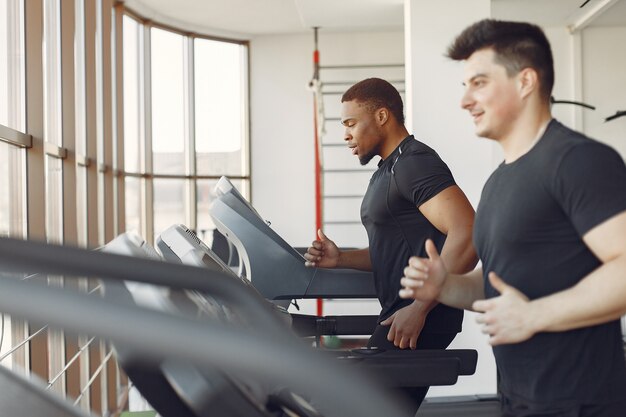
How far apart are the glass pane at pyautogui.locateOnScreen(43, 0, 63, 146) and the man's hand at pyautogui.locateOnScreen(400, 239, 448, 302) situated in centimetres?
313

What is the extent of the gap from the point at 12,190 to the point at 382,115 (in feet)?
5.03

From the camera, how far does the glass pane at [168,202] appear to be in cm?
884

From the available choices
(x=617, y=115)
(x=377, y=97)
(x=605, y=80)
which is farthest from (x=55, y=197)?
(x=605, y=80)

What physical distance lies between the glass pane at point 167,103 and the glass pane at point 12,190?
5422 mm

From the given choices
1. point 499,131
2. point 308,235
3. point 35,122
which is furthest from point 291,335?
point 308,235

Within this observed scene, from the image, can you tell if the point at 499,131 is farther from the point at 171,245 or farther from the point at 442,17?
the point at 442,17

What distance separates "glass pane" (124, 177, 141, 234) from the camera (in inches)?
303

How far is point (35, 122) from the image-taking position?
3.42m

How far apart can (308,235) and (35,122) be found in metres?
6.32

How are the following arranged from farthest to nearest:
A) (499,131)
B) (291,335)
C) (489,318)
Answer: (499,131)
(489,318)
(291,335)

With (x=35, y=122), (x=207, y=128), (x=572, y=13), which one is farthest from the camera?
(x=207, y=128)

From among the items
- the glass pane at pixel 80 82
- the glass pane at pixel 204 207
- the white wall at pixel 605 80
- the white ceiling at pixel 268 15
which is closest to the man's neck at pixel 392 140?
the glass pane at pixel 80 82

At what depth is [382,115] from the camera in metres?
2.82

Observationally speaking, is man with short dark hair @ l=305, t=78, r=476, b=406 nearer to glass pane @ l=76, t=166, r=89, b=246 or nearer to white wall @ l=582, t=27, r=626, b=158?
glass pane @ l=76, t=166, r=89, b=246
